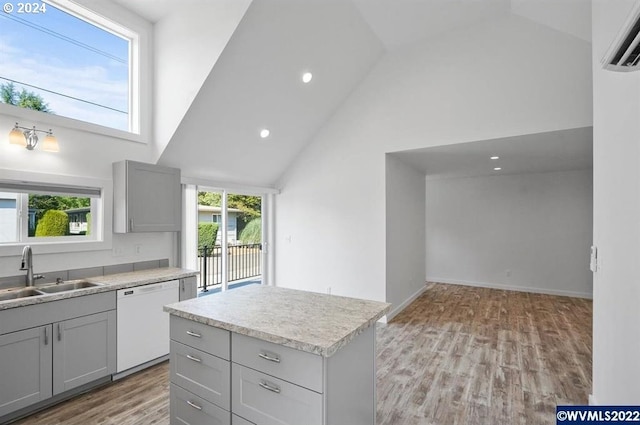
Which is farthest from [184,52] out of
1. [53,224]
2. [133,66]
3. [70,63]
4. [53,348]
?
[53,348]

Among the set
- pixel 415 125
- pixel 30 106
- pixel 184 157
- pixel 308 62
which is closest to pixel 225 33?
pixel 308 62

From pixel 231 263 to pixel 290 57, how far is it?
4.08 meters

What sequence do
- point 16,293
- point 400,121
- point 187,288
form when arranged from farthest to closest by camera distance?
point 400,121 < point 187,288 < point 16,293

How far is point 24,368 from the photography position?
2256 mm

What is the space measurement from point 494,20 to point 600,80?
230 cm

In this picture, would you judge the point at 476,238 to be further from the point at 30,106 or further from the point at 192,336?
the point at 30,106

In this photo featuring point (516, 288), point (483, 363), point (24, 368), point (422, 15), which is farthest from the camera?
point (516, 288)

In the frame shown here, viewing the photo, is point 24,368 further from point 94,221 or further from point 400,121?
point 400,121

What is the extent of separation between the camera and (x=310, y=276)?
5.23m

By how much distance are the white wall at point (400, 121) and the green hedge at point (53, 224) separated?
315cm

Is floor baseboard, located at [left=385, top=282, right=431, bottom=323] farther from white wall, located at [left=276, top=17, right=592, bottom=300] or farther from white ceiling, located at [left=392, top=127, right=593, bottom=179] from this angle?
white ceiling, located at [left=392, top=127, right=593, bottom=179]

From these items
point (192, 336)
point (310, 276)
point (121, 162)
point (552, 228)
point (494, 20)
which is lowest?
point (310, 276)

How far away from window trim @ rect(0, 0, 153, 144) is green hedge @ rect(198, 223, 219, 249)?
2274 millimetres

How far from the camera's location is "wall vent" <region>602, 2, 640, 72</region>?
1.06 metres
